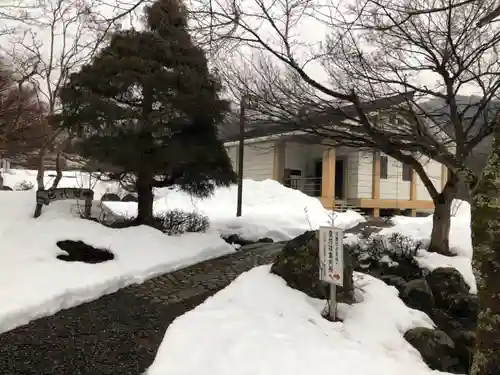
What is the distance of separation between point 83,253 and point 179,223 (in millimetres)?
3232

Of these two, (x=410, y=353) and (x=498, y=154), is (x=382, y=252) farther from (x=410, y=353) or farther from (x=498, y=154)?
(x=498, y=154)

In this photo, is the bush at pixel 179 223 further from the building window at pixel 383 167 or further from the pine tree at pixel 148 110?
the building window at pixel 383 167

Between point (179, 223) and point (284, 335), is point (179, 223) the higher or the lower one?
the higher one

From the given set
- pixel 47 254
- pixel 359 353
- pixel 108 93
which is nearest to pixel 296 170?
pixel 108 93

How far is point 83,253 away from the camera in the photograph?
740cm

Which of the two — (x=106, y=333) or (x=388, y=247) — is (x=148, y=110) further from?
(x=388, y=247)

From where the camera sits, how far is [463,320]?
7305 mm

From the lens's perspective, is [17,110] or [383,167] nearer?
[17,110]

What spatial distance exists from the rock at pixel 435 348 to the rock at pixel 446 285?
256cm

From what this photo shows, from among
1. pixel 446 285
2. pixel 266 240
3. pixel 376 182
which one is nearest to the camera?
pixel 446 285

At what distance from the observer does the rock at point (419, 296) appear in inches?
284

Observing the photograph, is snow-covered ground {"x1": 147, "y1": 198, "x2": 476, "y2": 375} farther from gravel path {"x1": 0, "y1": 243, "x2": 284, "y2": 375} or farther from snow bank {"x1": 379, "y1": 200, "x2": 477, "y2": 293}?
snow bank {"x1": 379, "y1": 200, "x2": 477, "y2": 293}

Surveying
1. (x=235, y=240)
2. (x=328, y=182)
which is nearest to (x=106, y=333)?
(x=235, y=240)

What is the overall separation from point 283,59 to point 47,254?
17.1ft
